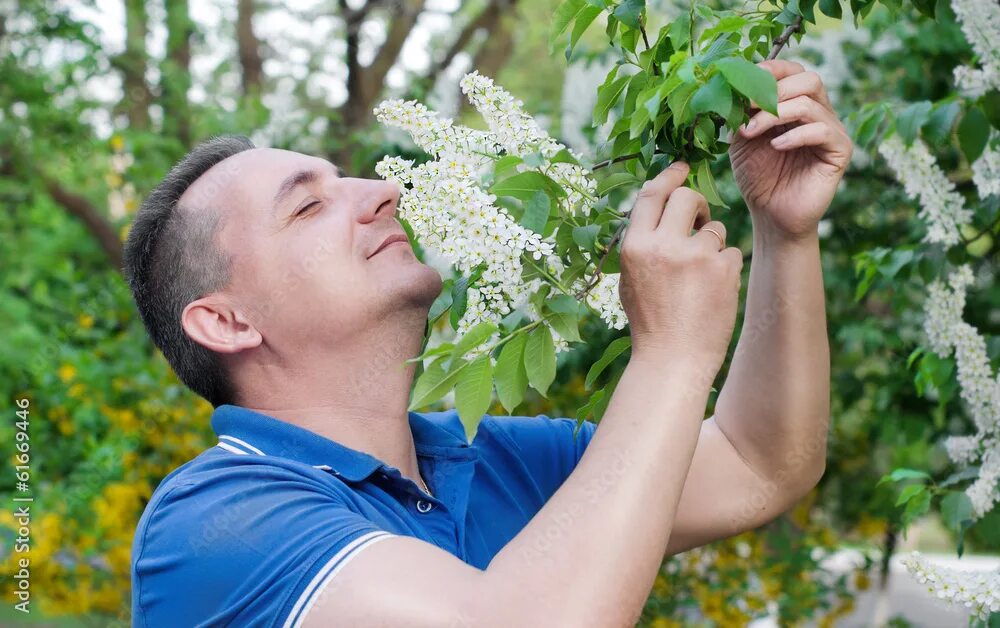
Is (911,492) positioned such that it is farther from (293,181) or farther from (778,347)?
(293,181)

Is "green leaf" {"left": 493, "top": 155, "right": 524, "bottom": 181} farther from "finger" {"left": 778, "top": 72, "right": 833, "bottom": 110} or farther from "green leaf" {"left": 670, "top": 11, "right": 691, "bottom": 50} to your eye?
"finger" {"left": 778, "top": 72, "right": 833, "bottom": 110}

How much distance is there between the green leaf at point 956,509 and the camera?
204 centimetres

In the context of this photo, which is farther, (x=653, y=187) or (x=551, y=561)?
(x=653, y=187)

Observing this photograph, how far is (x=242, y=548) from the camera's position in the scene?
4.21 ft

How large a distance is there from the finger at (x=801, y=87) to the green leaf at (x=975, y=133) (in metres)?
0.78

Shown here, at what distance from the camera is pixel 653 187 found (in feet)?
4.42

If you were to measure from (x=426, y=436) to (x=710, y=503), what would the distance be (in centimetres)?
52

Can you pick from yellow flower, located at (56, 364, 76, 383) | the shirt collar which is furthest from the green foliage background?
the shirt collar

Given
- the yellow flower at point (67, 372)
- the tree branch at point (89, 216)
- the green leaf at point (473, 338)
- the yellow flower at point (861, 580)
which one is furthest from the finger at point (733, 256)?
the tree branch at point (89, 216)

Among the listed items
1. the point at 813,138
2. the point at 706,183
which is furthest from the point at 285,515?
the point at 813,138

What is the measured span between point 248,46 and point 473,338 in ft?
24.8

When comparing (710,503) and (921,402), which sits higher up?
(710,503)

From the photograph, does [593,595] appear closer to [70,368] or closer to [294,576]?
[294,576]

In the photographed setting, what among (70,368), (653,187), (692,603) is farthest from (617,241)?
(70,368)
